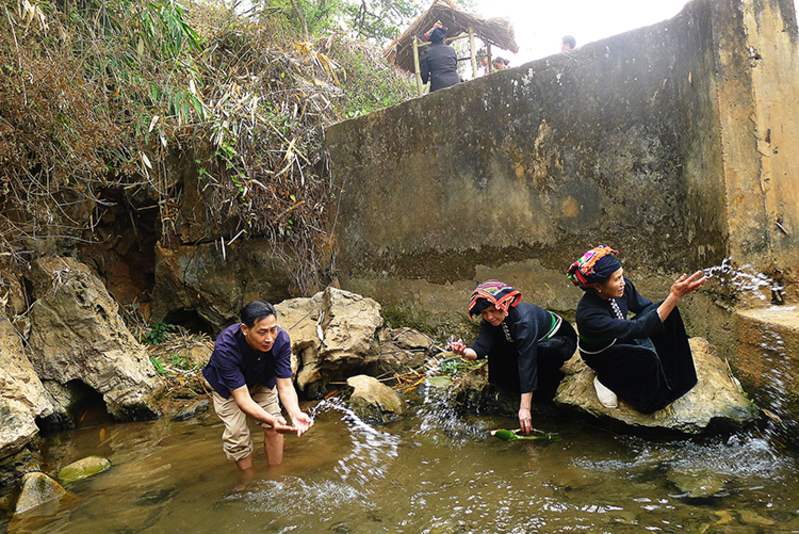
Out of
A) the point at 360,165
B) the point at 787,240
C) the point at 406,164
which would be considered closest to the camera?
the point at 787,240

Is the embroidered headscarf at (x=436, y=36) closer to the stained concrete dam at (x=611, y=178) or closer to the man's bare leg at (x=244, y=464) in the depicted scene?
the stained concrete dam at (x=611, y=178)

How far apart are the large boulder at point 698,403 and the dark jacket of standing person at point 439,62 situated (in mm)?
5566

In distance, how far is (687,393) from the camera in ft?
12.2

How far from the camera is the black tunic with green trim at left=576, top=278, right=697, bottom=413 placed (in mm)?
3652

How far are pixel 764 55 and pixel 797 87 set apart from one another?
348mm

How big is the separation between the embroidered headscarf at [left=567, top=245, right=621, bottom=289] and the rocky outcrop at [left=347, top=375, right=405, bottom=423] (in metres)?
1.98

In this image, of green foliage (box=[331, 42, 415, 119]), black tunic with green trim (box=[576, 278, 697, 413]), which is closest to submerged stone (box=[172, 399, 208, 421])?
black tunic with green trim (box=[576, 278, 697, 413])

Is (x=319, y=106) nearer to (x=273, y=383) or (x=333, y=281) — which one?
(x=333, y=281)

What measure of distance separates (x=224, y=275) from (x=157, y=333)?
1.11 meters

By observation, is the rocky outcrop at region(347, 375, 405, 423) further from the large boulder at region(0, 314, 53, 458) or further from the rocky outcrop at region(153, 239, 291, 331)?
the rocky outcrop at region(153, 239, 291, 331)

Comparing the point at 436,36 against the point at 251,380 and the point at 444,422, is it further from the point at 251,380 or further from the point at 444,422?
the point at 251,380

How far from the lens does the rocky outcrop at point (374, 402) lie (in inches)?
190

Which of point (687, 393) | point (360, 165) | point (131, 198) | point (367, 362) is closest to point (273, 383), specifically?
point (367, 362)

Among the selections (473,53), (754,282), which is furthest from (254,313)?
(473,53)
